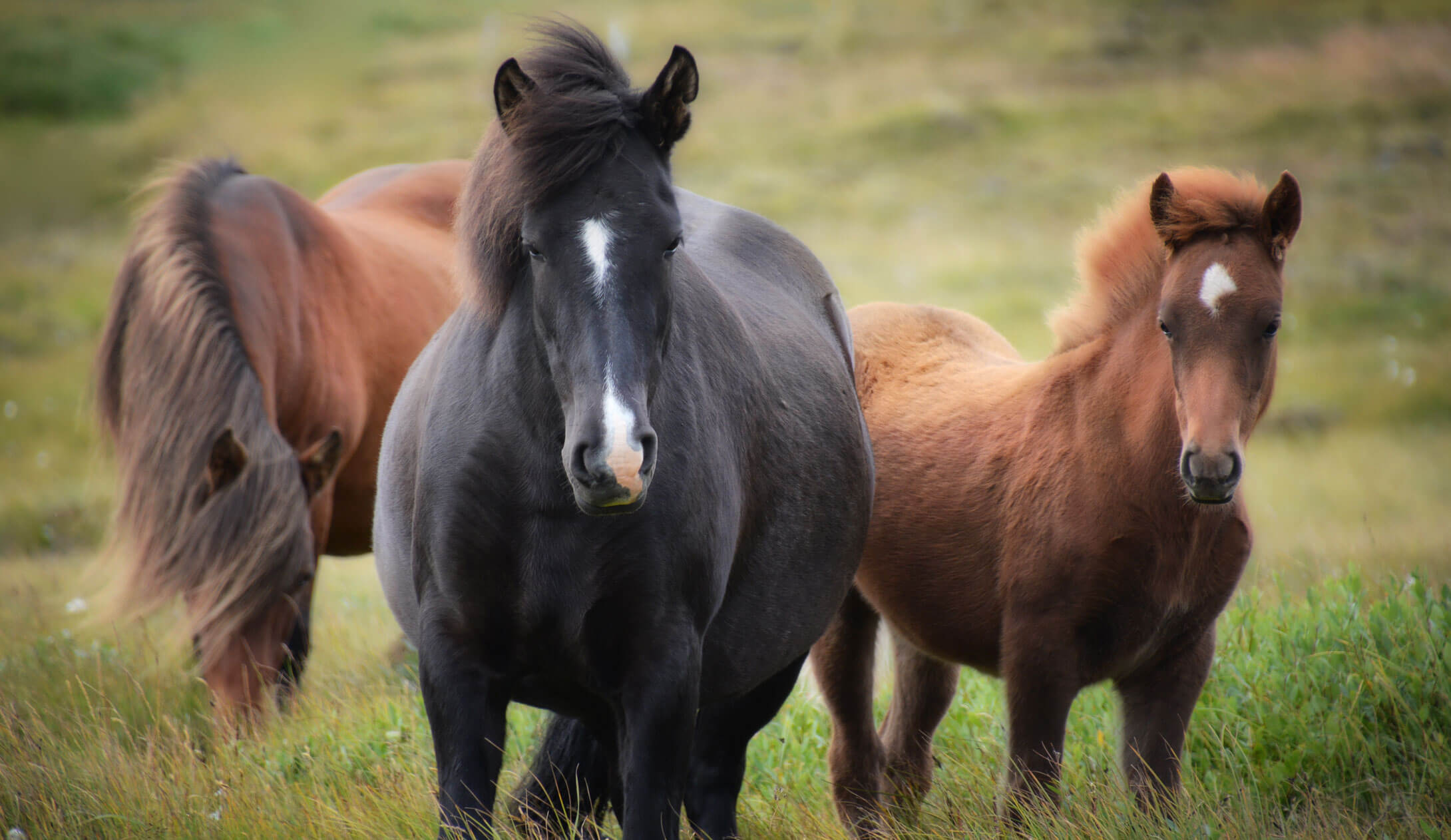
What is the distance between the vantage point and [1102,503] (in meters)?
3.27

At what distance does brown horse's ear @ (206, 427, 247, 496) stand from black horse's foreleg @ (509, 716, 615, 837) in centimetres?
165

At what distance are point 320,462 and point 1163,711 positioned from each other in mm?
3129

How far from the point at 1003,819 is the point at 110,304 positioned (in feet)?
12.9

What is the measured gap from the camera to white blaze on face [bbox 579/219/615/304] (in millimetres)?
2205

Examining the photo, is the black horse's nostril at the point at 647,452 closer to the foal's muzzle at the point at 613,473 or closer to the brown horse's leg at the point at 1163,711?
the foal's muzzle at the point at 613,473

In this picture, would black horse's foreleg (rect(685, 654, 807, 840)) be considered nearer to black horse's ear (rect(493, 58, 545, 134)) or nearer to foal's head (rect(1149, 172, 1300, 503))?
foal's head (rect(1149, 172, 1300, 503))

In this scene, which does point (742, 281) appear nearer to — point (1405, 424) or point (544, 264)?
point (544, 264)

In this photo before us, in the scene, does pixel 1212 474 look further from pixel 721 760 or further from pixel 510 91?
pixel 510 91

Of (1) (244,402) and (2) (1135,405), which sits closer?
(2) (1135,405)

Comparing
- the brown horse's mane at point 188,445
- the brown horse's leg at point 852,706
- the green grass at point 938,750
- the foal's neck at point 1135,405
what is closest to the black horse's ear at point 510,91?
the green grass at point 938,750

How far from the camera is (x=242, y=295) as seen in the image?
4.64 m

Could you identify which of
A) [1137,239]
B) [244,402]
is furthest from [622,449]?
[244,402]

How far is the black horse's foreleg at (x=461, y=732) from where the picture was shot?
243 centimetres

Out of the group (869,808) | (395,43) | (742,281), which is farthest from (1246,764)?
(395,43)
